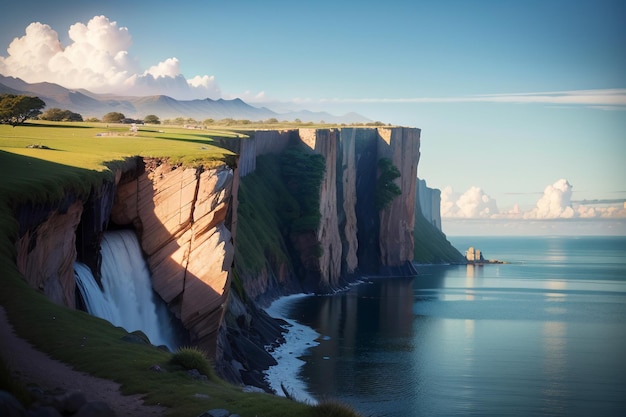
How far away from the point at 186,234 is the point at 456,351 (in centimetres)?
2669

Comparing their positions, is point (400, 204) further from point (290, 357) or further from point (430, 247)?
point (290, 357)

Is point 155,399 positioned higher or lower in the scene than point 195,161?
lower

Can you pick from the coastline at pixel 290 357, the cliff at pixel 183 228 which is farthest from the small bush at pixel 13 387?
the cliff at pixel 183 228

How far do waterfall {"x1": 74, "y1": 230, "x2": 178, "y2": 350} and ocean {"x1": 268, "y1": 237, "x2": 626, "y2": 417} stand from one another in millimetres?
7547

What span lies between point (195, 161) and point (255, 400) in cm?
2608

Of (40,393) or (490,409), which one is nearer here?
(40,393)

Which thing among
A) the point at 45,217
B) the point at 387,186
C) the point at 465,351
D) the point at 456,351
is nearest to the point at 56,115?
the point at 456,351

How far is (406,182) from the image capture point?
13588 cm

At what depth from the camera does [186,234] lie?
4450cm

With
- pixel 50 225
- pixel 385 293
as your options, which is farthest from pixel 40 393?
pixel 385 293

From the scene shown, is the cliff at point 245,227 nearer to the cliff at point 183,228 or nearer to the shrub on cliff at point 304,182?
the cliff at point 183,228

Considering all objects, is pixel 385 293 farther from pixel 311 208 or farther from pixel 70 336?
pixel 70 336

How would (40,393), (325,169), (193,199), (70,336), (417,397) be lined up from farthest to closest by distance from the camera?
(325,169)
(417,397)
(193,199)
(70,336)
(40,393)

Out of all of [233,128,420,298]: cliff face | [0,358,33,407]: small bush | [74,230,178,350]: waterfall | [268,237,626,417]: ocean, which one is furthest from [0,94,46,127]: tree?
[0,358,33,407]: small bush
